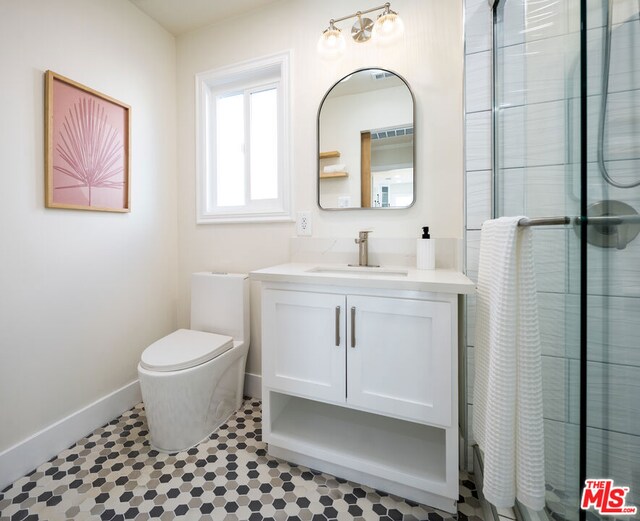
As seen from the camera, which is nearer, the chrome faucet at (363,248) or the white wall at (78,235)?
the white wall at (78,235)

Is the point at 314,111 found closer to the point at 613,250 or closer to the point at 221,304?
the point at 221,304

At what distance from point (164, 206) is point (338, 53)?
1.44 metres

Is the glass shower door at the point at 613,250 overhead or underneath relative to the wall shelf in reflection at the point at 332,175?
underneath

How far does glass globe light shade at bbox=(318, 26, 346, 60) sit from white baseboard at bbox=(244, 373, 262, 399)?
6.30 feet

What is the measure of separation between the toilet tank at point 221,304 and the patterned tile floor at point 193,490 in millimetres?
589

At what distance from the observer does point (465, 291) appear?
0.99m

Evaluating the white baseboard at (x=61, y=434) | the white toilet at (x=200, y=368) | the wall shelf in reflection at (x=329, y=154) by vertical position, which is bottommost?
the white baseboard at (x=61, y=434)

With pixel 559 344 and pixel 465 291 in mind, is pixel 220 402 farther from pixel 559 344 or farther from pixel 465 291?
pixel 559 344

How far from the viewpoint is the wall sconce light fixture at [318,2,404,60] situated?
1427 mm

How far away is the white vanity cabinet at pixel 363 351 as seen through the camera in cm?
105

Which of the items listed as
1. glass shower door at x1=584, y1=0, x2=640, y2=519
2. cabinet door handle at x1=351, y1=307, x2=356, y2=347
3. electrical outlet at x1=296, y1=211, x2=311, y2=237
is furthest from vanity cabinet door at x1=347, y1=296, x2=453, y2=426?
electrical outlet at x1=296, y1=211, x2=311, y2=237

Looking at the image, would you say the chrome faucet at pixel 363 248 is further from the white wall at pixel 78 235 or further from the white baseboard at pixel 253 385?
the white wall at pixel 78 235

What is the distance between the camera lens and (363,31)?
150 centimetres

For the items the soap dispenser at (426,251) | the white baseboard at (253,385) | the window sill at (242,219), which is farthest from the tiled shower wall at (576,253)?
the white baseboard at (253,385)
